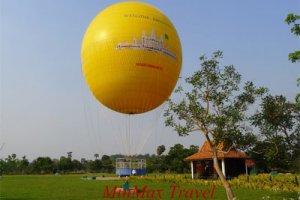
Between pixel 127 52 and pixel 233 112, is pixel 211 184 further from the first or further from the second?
pixel 127 52

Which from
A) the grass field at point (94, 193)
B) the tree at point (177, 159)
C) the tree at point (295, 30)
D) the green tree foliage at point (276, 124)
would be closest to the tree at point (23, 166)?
the tree at point (177, 159)

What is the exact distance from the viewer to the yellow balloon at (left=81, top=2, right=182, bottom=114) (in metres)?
12.9

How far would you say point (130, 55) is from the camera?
1286cm

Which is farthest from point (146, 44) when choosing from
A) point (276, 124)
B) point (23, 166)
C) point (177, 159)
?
point (23, 166)

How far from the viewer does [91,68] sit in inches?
541

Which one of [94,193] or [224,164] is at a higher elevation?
[224,164]

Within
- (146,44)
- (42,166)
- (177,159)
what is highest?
(146,44)

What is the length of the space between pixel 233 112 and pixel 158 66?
17.8 feet

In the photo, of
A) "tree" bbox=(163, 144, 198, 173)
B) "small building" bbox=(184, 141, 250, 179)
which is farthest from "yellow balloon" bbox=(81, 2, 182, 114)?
"tree" bbox=(163, 144, 198, 173)

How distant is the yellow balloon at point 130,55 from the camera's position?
12883 millimetres

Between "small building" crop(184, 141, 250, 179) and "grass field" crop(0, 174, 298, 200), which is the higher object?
"small building" crop(184, 141, 250, 179)

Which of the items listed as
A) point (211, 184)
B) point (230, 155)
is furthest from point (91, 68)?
point (230, 155)

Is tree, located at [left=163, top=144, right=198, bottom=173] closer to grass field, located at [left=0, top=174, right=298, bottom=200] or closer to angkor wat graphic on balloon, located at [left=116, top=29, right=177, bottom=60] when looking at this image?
grass field, located at [left=0, top=174, right=298, bottom=200]

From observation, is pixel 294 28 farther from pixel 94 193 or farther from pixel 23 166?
pixel 23 166
